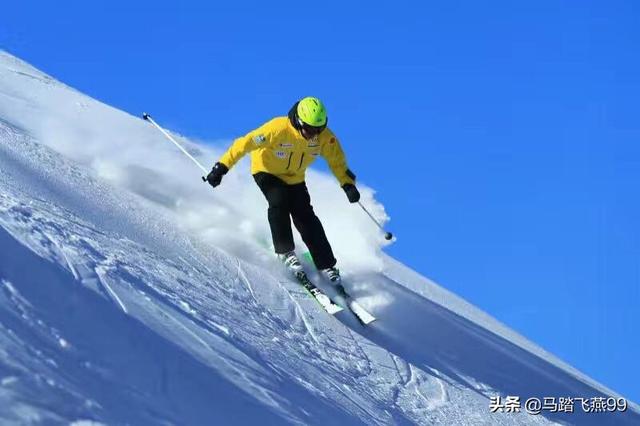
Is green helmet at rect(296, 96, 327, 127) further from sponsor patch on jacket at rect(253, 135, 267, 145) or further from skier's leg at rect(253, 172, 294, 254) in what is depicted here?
skier's leg at rect(253, 172, 294, 254)

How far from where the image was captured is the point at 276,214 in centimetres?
858

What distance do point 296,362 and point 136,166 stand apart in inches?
190

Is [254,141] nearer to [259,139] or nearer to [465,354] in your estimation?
[259,139]

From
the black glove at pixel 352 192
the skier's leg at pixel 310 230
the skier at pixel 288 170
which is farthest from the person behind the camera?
the black glove at pixel 352 192

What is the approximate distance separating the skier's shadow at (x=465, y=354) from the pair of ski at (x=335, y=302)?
0.45 feet

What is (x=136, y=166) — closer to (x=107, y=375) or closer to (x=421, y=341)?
(x=421, y=341)

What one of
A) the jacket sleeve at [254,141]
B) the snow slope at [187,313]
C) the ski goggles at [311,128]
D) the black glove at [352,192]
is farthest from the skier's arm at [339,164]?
the snow slope at [187,313]

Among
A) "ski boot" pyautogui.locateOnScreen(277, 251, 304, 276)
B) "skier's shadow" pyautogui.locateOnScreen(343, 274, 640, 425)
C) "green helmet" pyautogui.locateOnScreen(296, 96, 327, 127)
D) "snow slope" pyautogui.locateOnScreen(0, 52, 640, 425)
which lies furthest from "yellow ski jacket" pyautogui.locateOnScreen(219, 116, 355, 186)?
"skier's shadow" pyautogui.locateOnScreen(343, 274, 640, 425)

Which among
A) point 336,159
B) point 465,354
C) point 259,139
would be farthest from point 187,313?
point 465,354

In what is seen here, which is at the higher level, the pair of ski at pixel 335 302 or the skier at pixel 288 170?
the skier at pixel 288 170

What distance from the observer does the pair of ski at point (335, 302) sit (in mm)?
8297

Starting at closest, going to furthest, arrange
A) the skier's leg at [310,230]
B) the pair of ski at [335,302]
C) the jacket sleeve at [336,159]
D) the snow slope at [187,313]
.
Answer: the snow slope at [187,313]
the pair of ski at [335,302]
the skier's leg at [310,230]
the jacket sleeve at [336,159]

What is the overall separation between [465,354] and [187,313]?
4.35 m

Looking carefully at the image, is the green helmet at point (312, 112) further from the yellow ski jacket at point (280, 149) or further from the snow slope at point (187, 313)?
the snow slope at point (187, 313)
